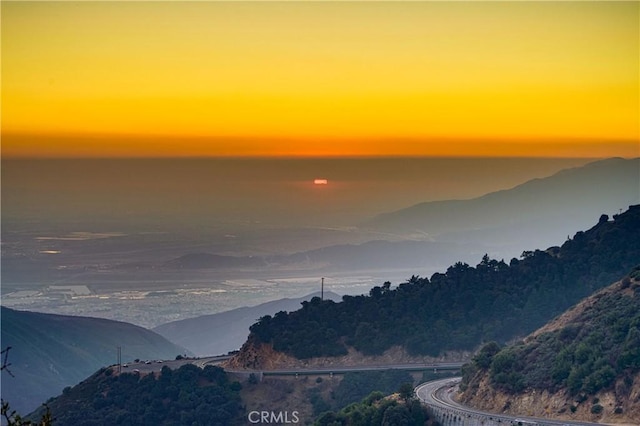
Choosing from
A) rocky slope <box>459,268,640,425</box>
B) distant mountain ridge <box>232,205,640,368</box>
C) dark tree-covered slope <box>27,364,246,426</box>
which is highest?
distant mountain ridge <box>232,205,640,368</box>

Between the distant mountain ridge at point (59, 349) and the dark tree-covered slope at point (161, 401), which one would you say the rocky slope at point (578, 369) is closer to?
the dark tree-covered slope at point (161, 401)

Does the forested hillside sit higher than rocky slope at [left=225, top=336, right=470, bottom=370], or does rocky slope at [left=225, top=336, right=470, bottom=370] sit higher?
the forested hillside

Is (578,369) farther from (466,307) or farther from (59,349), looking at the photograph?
(59,349)

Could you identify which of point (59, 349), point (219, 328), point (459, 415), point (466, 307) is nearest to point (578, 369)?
point (459, 415)

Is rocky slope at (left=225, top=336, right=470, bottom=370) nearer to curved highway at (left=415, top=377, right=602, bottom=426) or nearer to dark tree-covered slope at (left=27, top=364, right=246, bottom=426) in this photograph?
dark tree-covered slope at (left=27, top=364, right=246, bottom=426)

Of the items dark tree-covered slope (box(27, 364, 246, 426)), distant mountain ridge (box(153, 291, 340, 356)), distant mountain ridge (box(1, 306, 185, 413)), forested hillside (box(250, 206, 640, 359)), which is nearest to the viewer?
dark tree-covered slope (box(27, 364, 246, 426))

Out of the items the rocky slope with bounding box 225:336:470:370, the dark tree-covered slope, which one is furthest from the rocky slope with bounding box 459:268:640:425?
the dark tree-covered slope

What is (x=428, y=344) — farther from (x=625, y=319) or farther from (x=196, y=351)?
(x=196, y=351)
